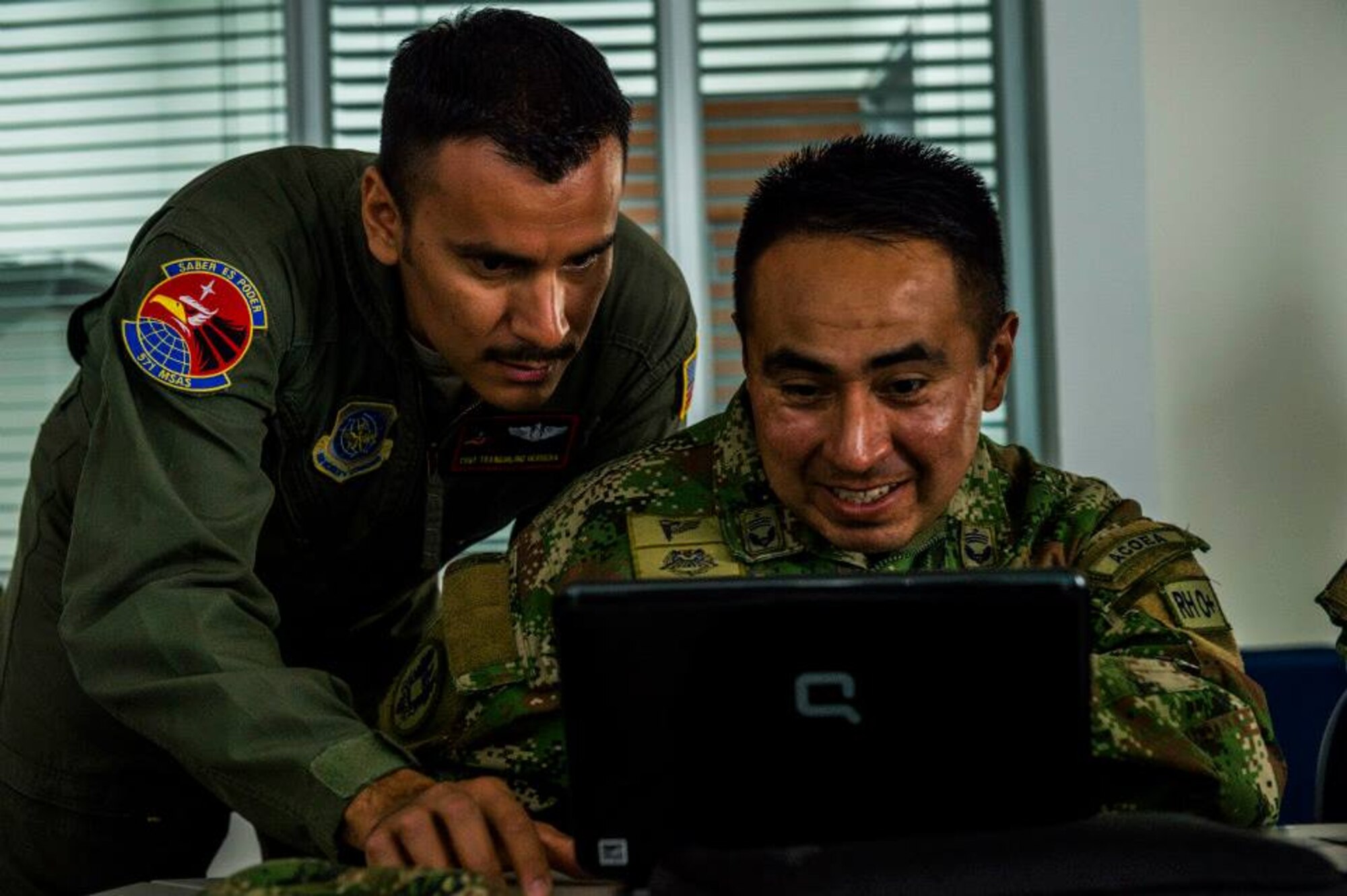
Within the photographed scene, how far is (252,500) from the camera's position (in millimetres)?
1410

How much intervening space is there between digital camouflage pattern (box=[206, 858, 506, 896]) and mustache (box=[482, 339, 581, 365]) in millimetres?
714

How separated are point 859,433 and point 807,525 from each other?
0.58ft

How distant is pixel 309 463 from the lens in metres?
1.68

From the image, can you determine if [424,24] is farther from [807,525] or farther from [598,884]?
[598,884]

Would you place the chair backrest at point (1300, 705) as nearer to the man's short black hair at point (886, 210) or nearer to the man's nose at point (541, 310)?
the man's short black hair at point (886, 210)

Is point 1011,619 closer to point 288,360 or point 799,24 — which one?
point 288,360

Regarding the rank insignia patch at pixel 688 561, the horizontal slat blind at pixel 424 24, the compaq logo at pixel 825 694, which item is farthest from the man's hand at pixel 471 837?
the horizontal slat blind at pixel 424 24

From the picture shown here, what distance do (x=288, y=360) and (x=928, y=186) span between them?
694 millimetres

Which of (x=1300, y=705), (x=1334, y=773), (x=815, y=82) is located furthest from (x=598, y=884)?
(x=815, y=82)

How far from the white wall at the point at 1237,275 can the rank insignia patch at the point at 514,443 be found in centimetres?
143

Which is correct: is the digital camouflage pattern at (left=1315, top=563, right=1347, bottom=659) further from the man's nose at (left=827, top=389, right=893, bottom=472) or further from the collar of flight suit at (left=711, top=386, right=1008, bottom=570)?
the man's nose at (left=827, top=389, right=893, bottom=472)

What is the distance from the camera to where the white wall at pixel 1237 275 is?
9.42ft

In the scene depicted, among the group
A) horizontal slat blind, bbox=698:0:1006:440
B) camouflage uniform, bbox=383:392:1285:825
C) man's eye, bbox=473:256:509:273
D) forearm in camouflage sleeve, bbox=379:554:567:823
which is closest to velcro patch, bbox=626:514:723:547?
camouflage uniform, bbox=383:392:1285:825

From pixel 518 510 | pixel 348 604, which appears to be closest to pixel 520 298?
pixel 518 510
